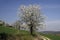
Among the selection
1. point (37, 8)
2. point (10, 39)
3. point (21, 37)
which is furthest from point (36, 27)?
point (10, 39)

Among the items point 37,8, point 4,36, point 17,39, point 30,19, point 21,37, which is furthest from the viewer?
point 37,8

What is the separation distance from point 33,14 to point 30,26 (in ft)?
10.3

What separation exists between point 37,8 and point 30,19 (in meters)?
4.85

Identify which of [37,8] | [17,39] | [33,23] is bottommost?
[17,39]

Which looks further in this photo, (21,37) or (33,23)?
(33,23)

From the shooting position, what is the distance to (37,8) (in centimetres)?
5334

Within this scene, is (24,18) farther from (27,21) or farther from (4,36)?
(4,36)

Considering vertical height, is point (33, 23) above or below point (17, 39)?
above

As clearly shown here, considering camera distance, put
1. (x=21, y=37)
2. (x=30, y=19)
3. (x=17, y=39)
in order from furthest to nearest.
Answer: (x=30, y=19) → (x=21, y=37) → (x=17, y=39)

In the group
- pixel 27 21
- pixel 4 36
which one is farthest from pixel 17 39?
pixel 27 21

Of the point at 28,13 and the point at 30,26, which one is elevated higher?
the point at 28,13

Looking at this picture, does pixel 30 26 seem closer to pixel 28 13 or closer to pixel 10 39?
pixel 28 13

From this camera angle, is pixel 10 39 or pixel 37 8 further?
pixel 37 8

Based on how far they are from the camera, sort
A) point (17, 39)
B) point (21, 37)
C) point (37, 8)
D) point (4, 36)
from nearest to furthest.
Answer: point (4, 36) → point (17, 39) → point (21, 37) → point (37, 8)
